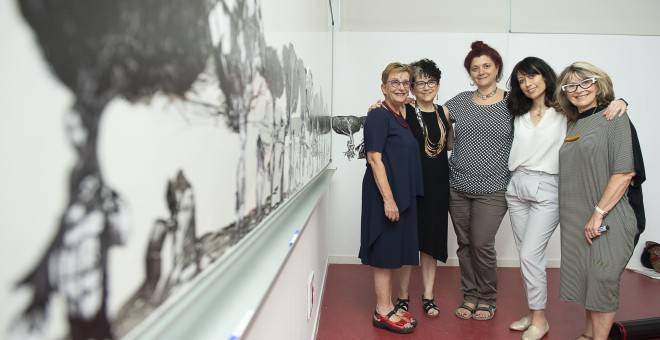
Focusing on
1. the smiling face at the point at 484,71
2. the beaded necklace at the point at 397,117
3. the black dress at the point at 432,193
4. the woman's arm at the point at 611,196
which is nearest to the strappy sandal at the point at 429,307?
the black dress at the point at 432,193

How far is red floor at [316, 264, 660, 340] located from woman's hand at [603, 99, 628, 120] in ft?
4.49

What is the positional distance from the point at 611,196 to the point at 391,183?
41.5 inches

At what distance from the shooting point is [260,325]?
0.86 metres

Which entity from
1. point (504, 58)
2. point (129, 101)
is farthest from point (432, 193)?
point (129, 101)

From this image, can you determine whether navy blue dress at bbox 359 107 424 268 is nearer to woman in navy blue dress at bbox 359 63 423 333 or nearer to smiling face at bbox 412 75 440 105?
woman in navy blue dress at bbox 359 63 423 333

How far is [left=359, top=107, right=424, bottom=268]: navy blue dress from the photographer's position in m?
2.13

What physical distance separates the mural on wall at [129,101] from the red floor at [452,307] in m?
2.05

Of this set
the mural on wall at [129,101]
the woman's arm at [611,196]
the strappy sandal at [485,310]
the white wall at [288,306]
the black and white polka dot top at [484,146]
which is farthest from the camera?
the strappy sandal at [485,310]

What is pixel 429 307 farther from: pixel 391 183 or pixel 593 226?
pixel 593 226

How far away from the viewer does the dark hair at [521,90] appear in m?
2.16

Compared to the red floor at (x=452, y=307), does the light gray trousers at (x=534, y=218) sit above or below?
above

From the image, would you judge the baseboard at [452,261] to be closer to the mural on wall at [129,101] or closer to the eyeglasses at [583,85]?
the eyeglasses at [583,85]

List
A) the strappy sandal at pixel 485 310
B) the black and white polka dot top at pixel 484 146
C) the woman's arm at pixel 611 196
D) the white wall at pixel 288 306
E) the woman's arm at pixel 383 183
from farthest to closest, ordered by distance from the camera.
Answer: the strappy sandal at pixel 485 310 < the black and white polka dot top at pixel 484 146 < the woman's arm at pixel 383 183 < the woman's arm at pixel 611 196 < the white wall at pixel 288 306

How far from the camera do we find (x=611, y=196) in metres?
1.83
